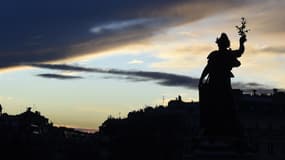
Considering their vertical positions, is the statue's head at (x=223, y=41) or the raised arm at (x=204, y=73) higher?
the statue's head at (x=223, y=41)

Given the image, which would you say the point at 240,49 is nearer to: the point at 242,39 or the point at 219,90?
the point at 242,39

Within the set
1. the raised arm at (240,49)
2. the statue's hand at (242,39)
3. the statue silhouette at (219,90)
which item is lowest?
the statue silhouette at (219,90)

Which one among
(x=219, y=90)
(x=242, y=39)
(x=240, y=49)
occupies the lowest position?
(x=219, y=90)

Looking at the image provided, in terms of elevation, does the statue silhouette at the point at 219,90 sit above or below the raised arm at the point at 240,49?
below

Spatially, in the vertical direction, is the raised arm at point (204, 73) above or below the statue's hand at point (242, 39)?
below

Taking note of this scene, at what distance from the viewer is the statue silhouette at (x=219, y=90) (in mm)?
36688

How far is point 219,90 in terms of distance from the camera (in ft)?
122

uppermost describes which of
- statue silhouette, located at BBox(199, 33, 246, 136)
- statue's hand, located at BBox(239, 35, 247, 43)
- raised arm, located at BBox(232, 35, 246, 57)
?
statue's hand, located at BBox(239, 35, 247, 43)

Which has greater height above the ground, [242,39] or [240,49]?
[242,39]

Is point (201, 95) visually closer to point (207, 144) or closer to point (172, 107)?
point (207, 144)

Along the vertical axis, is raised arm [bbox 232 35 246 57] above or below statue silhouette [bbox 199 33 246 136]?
above

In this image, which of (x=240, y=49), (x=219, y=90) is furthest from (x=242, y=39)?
(x=219, y=90)

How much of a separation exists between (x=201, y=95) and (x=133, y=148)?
215 ft

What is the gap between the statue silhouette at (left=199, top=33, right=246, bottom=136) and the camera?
36.7 metres
